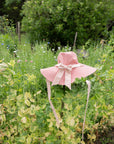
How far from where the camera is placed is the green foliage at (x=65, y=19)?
423 centimetres

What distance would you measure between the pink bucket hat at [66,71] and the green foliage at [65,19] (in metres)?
3.49

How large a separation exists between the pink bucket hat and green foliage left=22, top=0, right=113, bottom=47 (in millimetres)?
3486

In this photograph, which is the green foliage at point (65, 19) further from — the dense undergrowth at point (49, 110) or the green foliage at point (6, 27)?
the dense undergrowth at point (49, 110)

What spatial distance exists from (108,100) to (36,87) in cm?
88

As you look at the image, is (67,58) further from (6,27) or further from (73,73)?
(6,27)

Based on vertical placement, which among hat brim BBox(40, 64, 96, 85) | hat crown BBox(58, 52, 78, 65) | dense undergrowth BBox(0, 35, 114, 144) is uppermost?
hat crown BBox(58, 52, 78, 65)

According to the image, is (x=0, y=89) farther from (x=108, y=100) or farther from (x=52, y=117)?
(x=108, y=100)

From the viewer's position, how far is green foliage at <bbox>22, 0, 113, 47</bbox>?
13.9 feet

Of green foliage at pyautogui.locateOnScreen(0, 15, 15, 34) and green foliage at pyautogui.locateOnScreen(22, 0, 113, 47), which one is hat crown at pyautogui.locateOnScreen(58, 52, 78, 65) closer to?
green foliage at pyautogui.locateOnScreen(22, 0, 113, 47)

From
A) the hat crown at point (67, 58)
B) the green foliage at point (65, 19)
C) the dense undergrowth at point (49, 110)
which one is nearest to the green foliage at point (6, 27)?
the green foliage at point (65, 19)

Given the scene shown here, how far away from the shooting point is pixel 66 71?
91 cm

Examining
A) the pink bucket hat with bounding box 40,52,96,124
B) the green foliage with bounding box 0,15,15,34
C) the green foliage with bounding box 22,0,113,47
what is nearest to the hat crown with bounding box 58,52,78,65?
the pink bucket hat with bounding box 40,52,96,124

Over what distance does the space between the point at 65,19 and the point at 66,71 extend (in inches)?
142

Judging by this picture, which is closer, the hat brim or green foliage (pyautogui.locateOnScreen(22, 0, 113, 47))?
the hat brim
